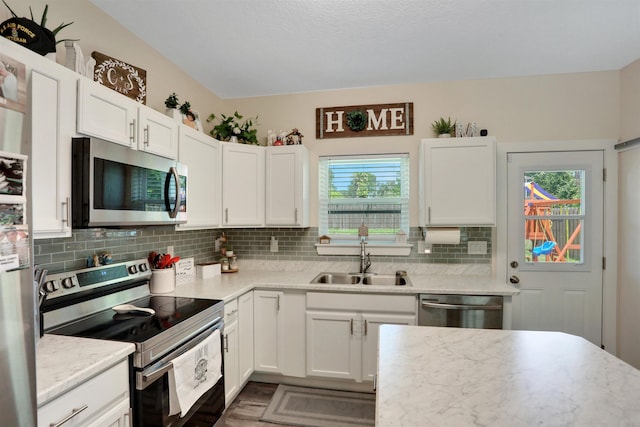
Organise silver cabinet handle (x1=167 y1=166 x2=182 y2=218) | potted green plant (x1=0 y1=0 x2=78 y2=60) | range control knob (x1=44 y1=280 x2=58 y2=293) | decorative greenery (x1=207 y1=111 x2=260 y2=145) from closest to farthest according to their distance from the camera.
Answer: potted green plant (x1=0 y1=0 x2=78 y2=60) < range control knob (x1=44 y1=280 x2=58 y2=293) < silver cabinet handle (x1=167 y1=166 x2=182 y2=218) < decorative greenery (x1=207 y1=111 x2=260 y2=145)

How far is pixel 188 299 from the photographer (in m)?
2.00

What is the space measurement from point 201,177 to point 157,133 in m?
0.55

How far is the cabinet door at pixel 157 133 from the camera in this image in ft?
6.05

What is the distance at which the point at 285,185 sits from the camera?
2.86 m

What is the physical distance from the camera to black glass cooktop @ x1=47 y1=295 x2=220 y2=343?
141 cm

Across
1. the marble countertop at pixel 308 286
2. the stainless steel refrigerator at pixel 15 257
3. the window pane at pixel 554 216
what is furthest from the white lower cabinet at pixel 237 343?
the window pane at pixel 554 216

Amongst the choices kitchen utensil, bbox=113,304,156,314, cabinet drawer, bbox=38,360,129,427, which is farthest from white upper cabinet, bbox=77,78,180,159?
cabinet drawer, bbox=38,360,129,427

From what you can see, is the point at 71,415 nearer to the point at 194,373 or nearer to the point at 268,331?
the point at 194,373

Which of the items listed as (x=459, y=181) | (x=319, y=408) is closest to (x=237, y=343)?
(x=319, y=408)

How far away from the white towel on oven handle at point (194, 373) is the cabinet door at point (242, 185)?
1.14 meters

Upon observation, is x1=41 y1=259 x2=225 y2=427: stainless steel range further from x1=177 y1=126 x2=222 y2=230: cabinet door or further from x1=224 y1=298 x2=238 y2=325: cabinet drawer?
x1=177 y1=126 x2=222 y2=230: cabinet door

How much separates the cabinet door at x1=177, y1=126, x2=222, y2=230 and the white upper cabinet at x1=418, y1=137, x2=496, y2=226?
5.90 feet

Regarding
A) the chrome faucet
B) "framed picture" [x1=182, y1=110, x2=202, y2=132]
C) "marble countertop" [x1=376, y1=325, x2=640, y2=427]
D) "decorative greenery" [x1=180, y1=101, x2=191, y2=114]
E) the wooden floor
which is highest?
"decorative greenery" [x1=180, y1=101, x2=191, y2=114]

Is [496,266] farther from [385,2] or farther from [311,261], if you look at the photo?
[385,2]
